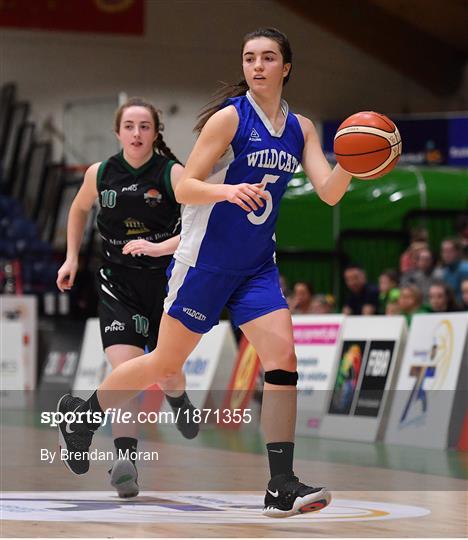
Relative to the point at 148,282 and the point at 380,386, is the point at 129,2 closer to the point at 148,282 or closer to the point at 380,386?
the point at 380,386

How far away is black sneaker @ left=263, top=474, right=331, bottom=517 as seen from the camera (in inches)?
187

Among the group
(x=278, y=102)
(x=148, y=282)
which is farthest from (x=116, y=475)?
(x=278, y=102)

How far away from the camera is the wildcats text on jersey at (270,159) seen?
16.1 ft

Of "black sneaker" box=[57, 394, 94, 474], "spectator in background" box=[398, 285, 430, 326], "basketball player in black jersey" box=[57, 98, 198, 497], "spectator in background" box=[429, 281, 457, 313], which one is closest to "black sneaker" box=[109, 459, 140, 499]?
"basketball player in black jersey" box=[57, 98, 198, 497]

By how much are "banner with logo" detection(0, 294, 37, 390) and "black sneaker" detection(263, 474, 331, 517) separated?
10328mm

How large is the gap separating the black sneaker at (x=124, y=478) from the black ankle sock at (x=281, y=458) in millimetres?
1101

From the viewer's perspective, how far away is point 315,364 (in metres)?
10.5

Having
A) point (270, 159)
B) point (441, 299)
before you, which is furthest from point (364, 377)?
point (270, 159)

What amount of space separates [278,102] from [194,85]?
8.77 meters

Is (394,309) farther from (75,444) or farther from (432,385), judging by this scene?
(75,444)

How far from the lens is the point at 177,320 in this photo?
5098mm

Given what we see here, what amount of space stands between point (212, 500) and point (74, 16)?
45.3 ft

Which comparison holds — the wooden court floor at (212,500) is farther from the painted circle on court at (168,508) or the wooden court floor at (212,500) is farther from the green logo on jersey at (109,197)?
the green logo on jersey at (109,197)

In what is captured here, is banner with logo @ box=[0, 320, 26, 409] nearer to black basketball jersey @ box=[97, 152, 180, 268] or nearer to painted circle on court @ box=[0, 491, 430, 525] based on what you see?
painted circle on court @ box=[0, 491, 430, 525]
